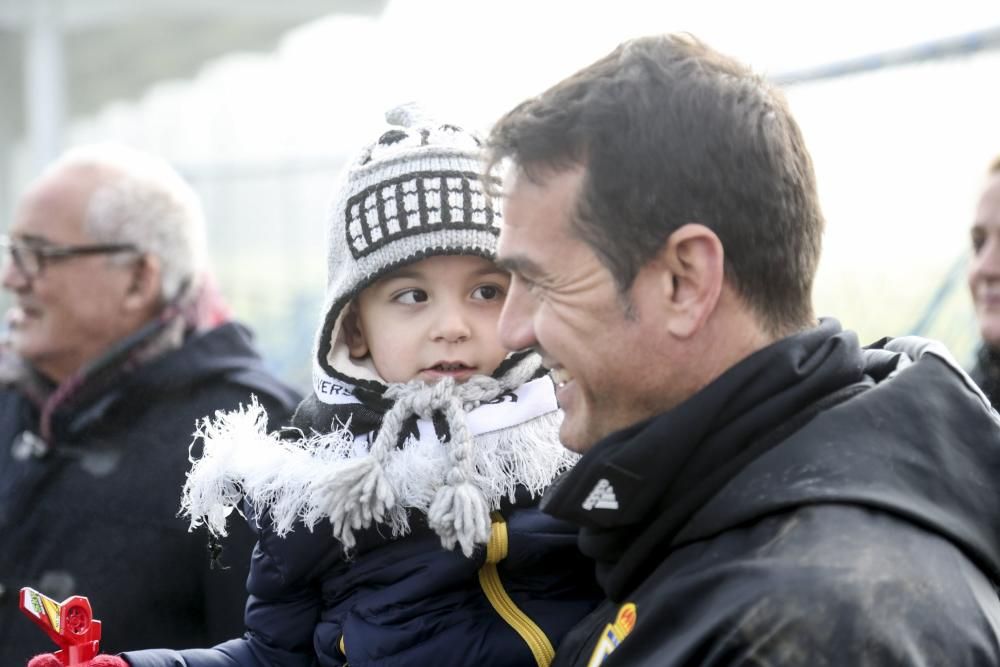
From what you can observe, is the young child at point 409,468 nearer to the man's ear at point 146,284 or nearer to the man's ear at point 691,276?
the man's ear at point 691,276

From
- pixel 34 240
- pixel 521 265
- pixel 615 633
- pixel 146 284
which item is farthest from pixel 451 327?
pixel 34 240

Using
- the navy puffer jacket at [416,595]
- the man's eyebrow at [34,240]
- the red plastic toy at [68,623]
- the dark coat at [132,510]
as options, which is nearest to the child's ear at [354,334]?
the navy puffer jacket at [416,595]

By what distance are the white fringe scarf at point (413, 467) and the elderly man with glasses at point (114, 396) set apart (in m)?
0.91

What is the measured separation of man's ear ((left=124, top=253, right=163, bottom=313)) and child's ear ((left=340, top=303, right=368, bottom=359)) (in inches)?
72.1

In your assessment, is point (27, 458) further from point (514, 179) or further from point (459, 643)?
point (514, 179)

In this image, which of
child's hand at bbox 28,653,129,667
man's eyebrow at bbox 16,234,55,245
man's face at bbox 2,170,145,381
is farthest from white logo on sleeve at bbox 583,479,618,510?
man's eyebrow at bbox 16,234,55,245

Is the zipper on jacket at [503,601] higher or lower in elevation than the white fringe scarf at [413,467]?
lower

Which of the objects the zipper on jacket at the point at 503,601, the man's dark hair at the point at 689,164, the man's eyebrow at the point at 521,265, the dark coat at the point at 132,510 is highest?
the man's dark hair at the point at 689,164

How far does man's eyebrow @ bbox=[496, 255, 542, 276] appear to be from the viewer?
6.54 ft

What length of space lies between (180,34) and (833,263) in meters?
8.94

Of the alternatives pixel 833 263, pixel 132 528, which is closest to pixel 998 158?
pixel 833 263

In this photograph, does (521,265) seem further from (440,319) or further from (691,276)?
(440,319)

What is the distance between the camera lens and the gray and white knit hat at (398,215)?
7.97 ft

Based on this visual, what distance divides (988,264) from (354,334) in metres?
1.86
